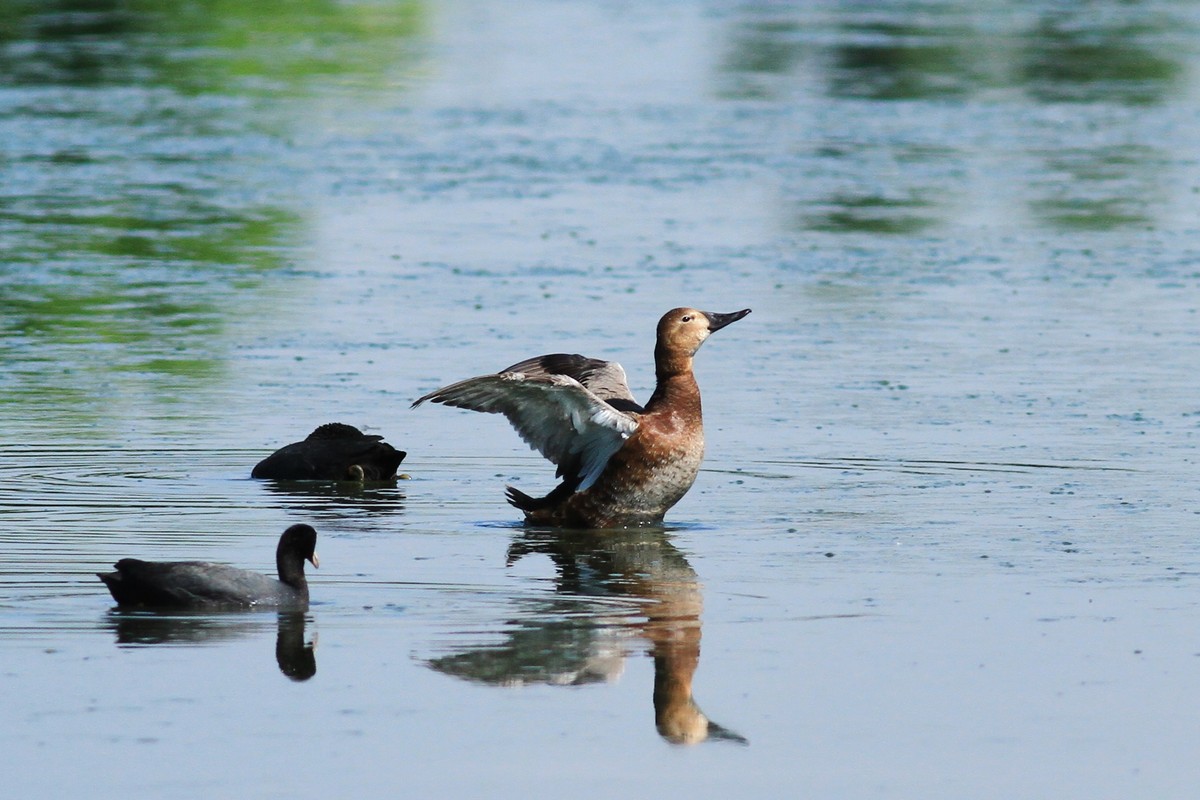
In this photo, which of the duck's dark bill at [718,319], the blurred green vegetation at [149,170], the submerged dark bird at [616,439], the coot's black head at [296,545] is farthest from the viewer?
the blurred green vegetation at [149,170]

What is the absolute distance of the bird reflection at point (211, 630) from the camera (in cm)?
848

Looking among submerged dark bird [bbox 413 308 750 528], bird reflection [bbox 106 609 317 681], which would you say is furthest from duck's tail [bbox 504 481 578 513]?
bird reflection [bbox 106 609 317 681]

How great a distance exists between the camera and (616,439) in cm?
1119

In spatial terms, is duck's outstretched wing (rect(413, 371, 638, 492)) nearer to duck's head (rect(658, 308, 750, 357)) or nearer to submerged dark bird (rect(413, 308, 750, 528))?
→ submerged dark bird (rect(413, 308, 750, 528))

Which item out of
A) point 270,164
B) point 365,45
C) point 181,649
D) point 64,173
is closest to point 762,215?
point 270,164

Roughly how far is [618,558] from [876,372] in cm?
479

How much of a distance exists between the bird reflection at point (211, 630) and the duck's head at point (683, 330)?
9.74 feet

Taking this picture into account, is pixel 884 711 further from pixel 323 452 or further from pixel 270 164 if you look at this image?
pixel 270 164

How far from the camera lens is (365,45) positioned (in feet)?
129

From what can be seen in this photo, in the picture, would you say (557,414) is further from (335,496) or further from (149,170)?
(149,170)

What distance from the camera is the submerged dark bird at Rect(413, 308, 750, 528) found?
36.1 ft

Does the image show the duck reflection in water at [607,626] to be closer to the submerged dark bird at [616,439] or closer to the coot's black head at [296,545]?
the submerged dark bird at [616,439]

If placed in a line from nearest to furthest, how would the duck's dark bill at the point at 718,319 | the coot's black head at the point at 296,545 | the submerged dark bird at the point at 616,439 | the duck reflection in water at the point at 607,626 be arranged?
the duck reflection in water at the point at 607,626 < the coot's black head at the point at 296,545 < the submerged dark bird at the point at 616,439 < the duck's dark bill at the point at 718,319

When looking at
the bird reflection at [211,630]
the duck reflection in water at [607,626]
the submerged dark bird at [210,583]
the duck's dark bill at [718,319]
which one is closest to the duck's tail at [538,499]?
the duck reflection in water at [607,626]
